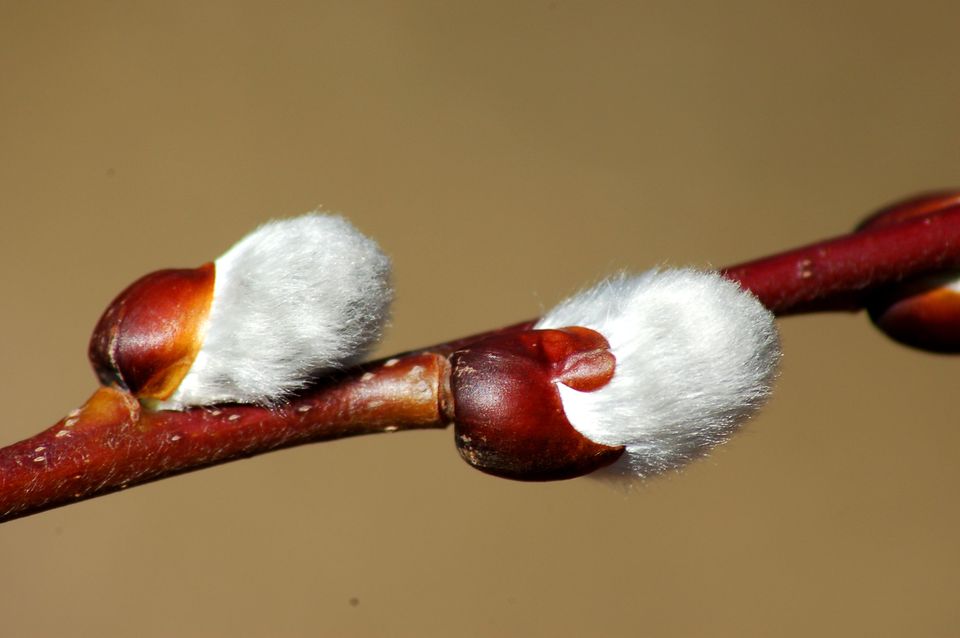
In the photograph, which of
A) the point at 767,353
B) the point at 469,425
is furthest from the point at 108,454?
the point at 767,353

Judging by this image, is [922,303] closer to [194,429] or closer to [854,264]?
[854,264]

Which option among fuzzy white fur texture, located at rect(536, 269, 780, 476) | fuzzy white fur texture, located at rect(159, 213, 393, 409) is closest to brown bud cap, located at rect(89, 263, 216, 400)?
fuzzy white fur texture, located at rect(159, 213, 393, 409)

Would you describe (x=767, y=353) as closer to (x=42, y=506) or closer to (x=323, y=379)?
(x=323, y=379)

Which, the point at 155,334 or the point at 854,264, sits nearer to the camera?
the point at 155,334

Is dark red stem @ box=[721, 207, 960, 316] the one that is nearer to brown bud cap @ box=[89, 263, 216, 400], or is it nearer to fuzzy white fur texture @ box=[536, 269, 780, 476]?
fuzzy white fur texture @ box=[536, 269, 780, 476]

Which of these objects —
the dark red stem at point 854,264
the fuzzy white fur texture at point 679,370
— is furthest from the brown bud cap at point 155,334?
the dark red stem at point 854,264

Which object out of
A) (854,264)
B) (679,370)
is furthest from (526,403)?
(854,264)

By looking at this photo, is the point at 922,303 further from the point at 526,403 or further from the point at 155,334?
the point at 155,334

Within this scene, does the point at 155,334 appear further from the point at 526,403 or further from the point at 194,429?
the point at 526,403

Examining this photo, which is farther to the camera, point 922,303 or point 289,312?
point 922,303
